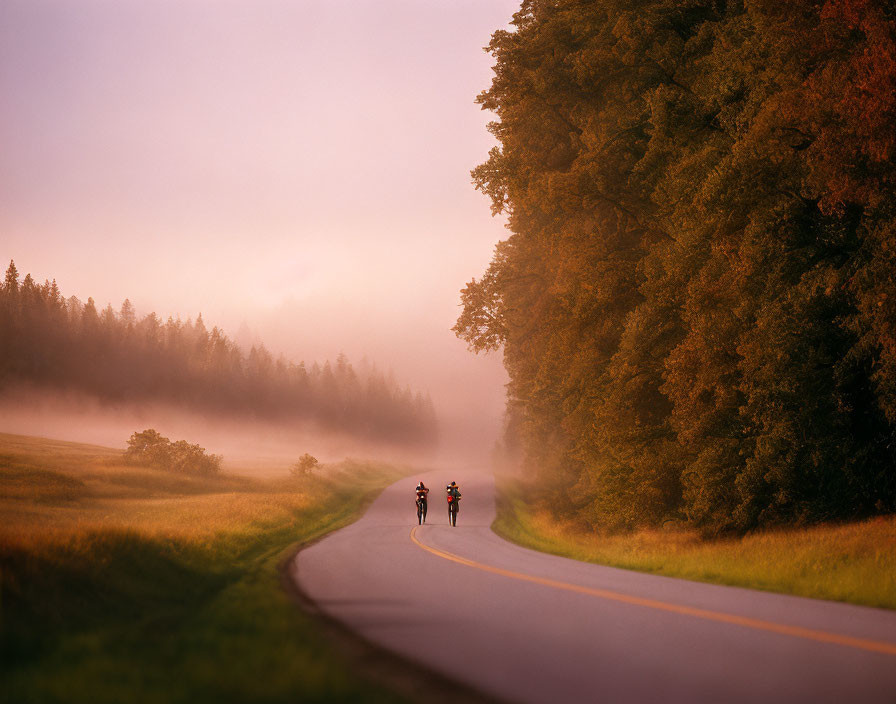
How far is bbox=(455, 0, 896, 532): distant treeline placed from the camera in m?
13.2

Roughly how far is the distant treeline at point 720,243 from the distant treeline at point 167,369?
103 m

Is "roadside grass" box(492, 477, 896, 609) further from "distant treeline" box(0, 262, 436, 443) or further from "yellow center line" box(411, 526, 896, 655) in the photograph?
"distant treeline" box(0, 262, 436, 443)

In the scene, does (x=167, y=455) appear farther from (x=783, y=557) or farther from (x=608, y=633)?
(x=608, y=633)

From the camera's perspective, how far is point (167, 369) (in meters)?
123

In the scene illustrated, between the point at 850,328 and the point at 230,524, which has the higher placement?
the point at 850,328

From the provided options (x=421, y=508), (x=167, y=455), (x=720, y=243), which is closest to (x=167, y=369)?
(x=167, y=455)

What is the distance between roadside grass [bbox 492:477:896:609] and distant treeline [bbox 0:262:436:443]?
351ft

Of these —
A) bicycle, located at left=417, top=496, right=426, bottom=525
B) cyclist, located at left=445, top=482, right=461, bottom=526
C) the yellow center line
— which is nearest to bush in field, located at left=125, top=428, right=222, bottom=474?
bicycle, located at left=417, top=496, right=426, bottom=525

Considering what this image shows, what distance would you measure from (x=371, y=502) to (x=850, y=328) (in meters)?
31.3

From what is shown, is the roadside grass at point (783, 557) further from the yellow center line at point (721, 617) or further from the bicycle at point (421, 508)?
the bicycle at point (421, 508)

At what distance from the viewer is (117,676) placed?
5.93 m

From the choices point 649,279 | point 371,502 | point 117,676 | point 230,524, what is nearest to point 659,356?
point 649,279

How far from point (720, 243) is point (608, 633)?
37.4 feet

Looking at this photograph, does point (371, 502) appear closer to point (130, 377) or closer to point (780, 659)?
point (780, 659)
